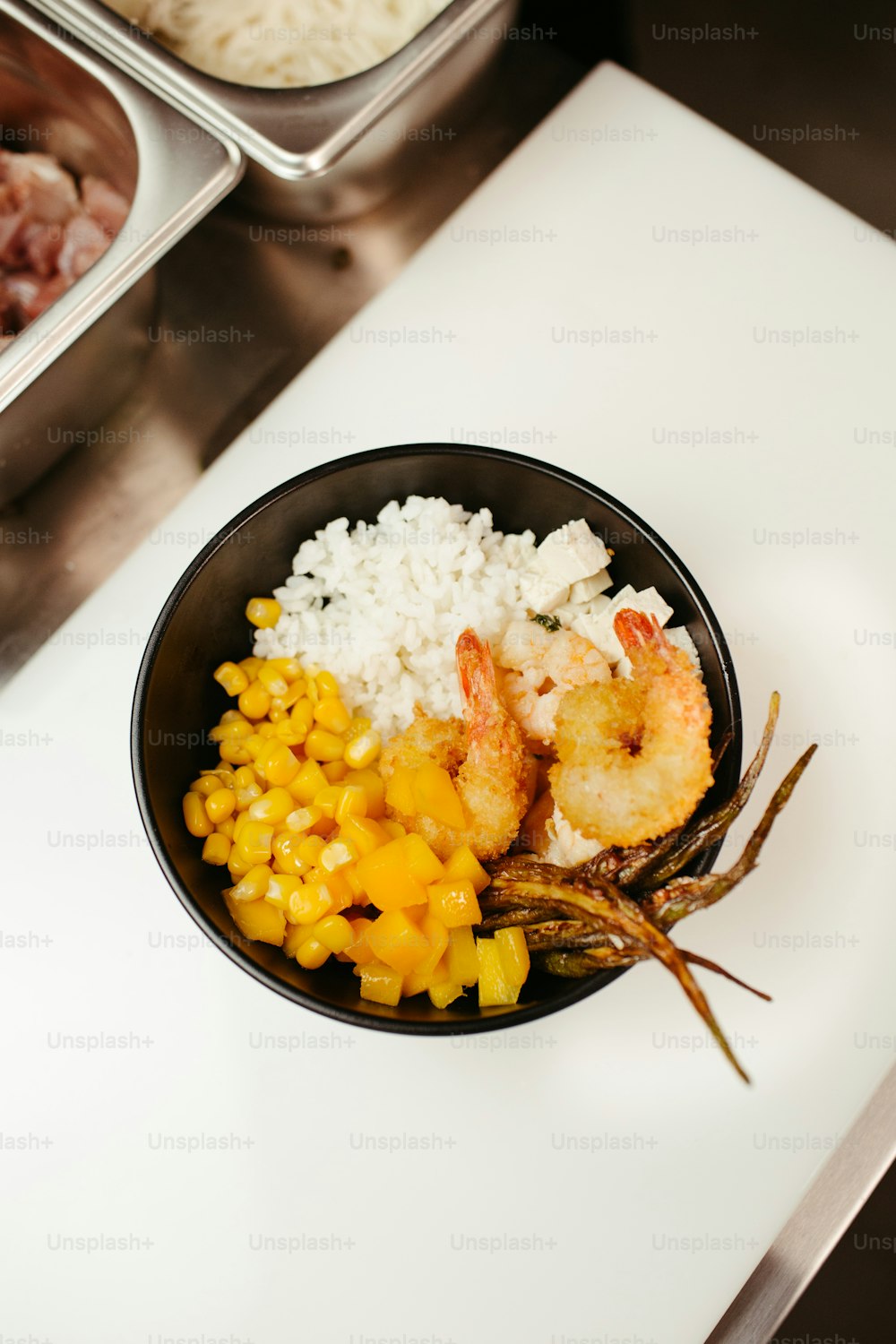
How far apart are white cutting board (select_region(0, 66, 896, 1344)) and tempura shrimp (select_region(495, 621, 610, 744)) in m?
0.32

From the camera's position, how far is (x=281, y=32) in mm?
1861

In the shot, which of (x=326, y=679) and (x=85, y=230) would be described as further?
(x=85, y=230)

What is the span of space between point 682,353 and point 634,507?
307 millimetres

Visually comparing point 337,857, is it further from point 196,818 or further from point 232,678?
point 232,678

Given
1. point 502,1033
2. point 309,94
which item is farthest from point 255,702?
point 309,94

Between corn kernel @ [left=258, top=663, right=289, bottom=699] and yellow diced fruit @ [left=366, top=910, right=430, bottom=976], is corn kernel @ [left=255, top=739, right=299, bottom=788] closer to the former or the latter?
corn kernel @ [left=258, top=663, right=289, bottom=699]

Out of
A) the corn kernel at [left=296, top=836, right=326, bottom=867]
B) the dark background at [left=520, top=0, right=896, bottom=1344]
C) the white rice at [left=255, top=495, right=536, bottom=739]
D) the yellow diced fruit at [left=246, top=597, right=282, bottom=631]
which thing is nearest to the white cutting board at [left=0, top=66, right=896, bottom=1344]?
the white rice at [left=255, top=495, right=536, bottom=739]

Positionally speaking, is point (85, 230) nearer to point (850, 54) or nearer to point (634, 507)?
point (634, 507)

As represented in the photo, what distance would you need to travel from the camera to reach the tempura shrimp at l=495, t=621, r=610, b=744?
1367mm

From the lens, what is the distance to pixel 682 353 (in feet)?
5.76

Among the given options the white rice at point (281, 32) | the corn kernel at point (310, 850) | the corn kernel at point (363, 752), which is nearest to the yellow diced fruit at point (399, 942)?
the corn kernel at point (310, 850)

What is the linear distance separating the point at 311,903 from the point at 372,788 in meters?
0.18

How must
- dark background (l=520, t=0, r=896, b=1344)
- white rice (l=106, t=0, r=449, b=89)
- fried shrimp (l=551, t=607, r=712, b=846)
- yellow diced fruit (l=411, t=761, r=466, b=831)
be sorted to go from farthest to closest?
dark background (l=520, t=0, r=896, b=1344) < white rice (l=106, t=0, r=449, b=89) < yellow diced fruit (l=411, t=761, r=466, b=831) < fried shrimp (l=551, t=607, r=712, b=846)

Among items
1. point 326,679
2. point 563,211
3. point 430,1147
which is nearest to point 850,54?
point 563,211
